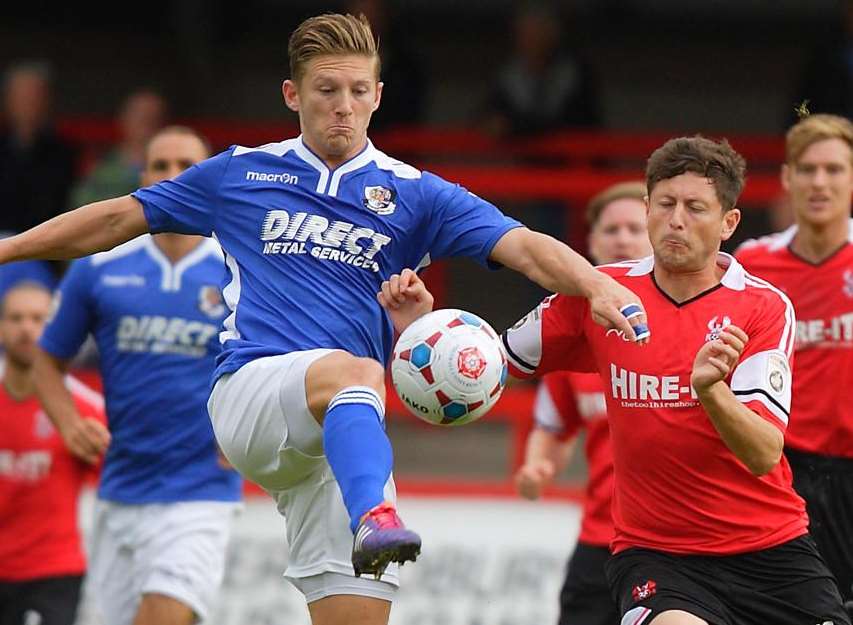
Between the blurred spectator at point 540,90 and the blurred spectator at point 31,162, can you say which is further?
the blurred spectator at point 540,90

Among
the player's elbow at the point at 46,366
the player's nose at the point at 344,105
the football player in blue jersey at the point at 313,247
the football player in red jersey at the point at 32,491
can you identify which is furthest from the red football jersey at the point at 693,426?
the football player in red jersey at the point at 32,491

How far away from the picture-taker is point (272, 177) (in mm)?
5371

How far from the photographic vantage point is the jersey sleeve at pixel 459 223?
17.3ft

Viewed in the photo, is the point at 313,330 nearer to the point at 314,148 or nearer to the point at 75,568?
the point at 314,148

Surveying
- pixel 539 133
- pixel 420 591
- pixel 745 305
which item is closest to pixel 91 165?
pixel 539 133

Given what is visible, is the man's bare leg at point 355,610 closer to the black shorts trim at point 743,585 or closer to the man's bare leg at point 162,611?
the black shorts trim at point 743,585

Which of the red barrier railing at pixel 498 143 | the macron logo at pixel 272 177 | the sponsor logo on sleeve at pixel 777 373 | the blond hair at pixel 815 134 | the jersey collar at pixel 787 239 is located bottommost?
the sponsor logo on sleeve at pixel 777 373

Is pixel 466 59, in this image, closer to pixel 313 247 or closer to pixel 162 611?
pixel 162 611

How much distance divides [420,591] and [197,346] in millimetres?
2998

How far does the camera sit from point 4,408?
8.51m

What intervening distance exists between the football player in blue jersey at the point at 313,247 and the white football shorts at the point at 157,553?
1.60 m

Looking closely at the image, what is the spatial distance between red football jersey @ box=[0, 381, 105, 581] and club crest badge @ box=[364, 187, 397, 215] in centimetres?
317

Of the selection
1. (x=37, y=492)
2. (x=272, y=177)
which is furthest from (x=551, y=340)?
(x=37, y=492)

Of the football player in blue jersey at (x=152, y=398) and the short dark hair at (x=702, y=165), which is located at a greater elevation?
the short dark hair at (x=702, y=165)
